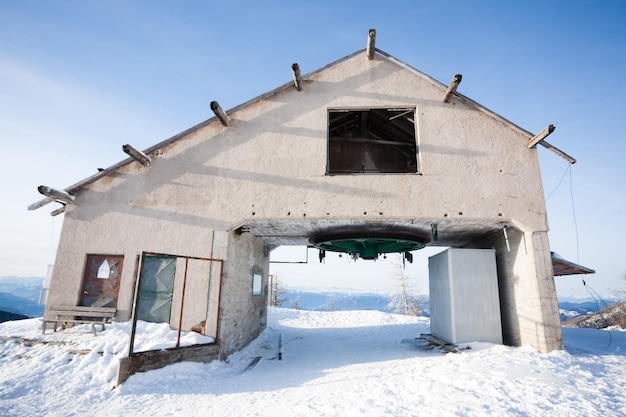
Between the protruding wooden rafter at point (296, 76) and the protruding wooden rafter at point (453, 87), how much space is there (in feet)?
13.8

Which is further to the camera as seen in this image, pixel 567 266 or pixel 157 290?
pixel 567 266

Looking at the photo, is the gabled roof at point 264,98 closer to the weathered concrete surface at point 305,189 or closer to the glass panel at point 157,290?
the weathered concrete surface at point 305,189

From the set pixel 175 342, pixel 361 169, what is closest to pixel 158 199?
pixel 175 342

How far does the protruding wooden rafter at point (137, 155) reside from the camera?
27.7 ft

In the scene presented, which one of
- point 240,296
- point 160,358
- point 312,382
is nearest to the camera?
point 312,382

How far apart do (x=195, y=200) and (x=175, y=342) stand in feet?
12.1

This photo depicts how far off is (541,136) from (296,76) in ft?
22.5

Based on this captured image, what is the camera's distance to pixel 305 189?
877 cm

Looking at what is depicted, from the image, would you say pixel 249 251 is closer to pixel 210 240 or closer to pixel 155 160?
pixel 210 240

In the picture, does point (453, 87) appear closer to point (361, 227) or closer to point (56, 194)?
point (361, 227)

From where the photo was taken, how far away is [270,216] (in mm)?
8703

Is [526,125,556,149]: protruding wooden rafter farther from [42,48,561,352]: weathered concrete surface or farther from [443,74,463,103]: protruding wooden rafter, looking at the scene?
[443,74,463,103]: protruding wooden rafter

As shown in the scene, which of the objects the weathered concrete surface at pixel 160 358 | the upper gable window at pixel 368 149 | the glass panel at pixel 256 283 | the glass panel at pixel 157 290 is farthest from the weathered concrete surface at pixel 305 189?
the upper gable window at pixel 368 149

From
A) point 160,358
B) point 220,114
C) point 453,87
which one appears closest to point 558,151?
point 453,87
